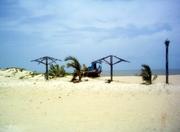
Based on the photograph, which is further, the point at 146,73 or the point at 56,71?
the point at 56,71

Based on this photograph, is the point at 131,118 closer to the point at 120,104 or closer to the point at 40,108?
the point at 120,104

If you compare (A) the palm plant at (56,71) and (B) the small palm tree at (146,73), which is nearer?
(B) the small palm tree at (146,73)

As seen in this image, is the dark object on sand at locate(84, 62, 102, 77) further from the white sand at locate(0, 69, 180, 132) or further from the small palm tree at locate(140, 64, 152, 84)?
the white sand at locate(0, 69, 180, 132)

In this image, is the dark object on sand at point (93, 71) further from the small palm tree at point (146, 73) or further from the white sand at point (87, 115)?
the white sand at point (87, 115)

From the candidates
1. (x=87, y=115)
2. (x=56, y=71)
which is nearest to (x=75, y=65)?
(x=56, y=71)

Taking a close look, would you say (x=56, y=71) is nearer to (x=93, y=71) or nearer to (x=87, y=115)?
(x=93, y=71)

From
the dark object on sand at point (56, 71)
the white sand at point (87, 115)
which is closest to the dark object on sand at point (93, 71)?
the dark object on sand at point (56, 71)

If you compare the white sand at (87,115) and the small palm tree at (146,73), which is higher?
the small palm tree at (146,73)

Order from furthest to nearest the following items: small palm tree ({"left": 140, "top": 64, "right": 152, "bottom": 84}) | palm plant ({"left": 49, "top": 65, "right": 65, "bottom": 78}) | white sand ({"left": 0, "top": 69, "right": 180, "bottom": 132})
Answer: palm plant ({"left": 49, "top": 65, "right": 65, "bottom": 78}), small palm tree ({"left": 140, "top": 64, "right": 152, "bottom": 84}), white sand ({"left": 0, "top": 69, "right": 180, "bottom": 132})

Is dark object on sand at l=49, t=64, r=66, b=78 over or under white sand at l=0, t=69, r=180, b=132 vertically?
over

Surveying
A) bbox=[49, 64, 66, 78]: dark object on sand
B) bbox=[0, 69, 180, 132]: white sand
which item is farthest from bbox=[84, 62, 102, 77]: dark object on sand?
bbox=[0, 69, 180, 132]: white sand

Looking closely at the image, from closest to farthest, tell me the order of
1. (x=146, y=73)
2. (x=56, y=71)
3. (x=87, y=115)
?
1. (x=87, y=115)
2. (x=146, y=73)
3. (x=56, y=71)

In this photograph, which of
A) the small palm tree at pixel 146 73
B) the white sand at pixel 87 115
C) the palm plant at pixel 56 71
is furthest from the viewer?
the palm plant at pixel 56 71

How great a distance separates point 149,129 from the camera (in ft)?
24.4
